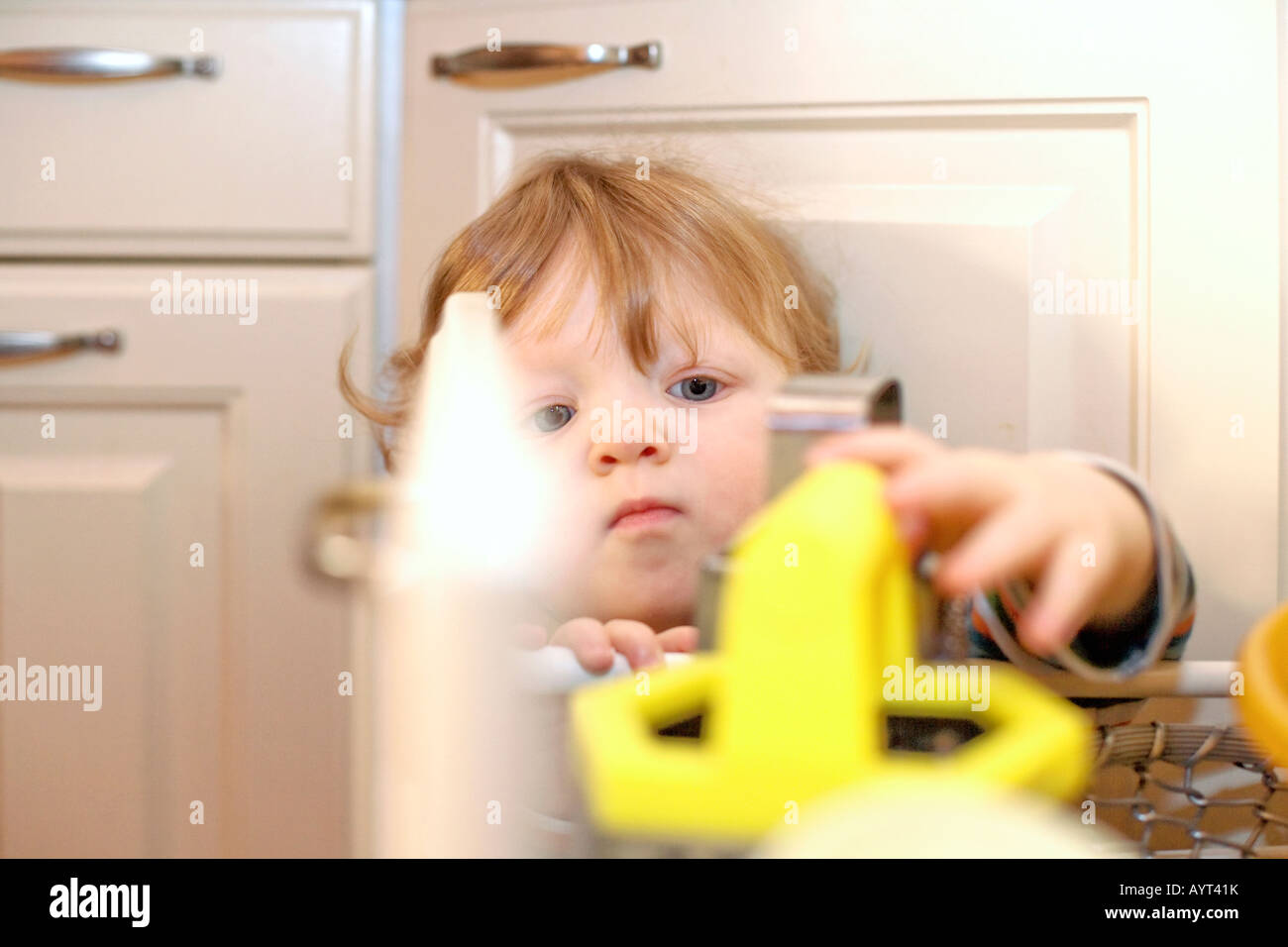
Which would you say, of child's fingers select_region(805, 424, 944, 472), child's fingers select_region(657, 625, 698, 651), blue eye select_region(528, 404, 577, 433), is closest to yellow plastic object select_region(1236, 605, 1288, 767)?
child's fingers select_region(805, 424, 944, 472)

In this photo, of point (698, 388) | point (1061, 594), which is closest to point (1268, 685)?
point (1061, 594)

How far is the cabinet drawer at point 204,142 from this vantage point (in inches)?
28.3

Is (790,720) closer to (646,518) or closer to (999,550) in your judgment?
(999,550)

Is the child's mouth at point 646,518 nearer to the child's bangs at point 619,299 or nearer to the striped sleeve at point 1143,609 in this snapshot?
the child's bangs at point 619,299

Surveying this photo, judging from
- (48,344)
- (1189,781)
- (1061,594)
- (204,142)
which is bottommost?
(1189,781)

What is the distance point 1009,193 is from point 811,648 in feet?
1.77

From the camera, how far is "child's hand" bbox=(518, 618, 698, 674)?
1.25 feet

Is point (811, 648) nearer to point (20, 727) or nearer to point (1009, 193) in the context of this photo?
point (1009, 193)

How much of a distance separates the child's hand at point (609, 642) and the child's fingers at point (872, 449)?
0.13m

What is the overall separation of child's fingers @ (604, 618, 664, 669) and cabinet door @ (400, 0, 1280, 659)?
29cm

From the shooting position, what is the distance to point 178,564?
73cm

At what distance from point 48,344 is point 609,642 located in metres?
0.49

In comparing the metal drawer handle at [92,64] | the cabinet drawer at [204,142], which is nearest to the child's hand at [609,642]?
the cabinet drawer at [204,142]

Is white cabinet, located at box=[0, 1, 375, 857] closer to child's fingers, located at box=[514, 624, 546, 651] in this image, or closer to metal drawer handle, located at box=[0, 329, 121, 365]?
metal drawer handle, located at box=[0, 329, 121, 365]
